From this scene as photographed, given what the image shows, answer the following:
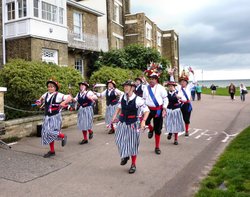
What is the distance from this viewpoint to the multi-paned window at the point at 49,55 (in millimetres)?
19891

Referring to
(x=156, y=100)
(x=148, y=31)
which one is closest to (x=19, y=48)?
(x=156, y=100)

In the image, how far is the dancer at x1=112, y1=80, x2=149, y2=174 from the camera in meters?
6.53

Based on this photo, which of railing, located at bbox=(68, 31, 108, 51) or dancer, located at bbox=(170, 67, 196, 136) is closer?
dancer, located at bbox=(170, 67, 196, 136)

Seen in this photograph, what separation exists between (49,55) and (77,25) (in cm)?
525

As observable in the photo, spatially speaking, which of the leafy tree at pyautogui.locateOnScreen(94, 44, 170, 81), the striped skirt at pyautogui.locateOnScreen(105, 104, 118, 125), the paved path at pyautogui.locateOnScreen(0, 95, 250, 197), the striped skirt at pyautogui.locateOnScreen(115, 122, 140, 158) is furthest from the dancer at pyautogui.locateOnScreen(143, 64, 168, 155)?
the leafy tree at pyautogui.locateOnScreen(94, 44, 170, 81)

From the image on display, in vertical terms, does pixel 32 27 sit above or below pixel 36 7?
below

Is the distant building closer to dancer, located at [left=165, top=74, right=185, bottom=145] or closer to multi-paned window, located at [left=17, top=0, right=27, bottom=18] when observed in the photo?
A: multi-paned window, located at [left=17, top=0, right=27, bottom=18]

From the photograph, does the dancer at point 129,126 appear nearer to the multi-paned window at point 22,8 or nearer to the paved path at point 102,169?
the paved path at point 102,169

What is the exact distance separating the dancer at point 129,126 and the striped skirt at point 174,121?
2.95 m

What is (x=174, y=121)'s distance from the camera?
9461 mm

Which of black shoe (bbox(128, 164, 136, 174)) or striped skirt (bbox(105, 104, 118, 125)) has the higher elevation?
striped skirt (bbox(105, 104, 118, 125))

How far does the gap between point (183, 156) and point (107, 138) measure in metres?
3.06

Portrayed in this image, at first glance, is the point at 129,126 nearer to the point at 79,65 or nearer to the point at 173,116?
the point at 173,116

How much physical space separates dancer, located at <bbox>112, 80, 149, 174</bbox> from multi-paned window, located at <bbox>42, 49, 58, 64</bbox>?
46.3ft
